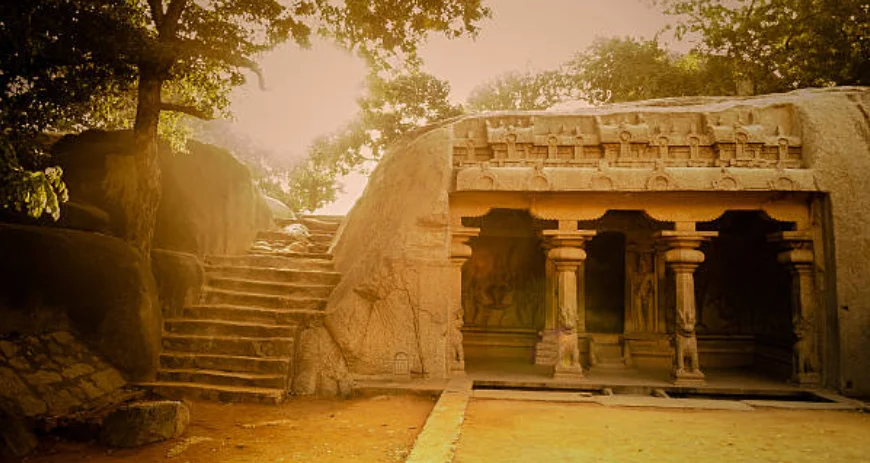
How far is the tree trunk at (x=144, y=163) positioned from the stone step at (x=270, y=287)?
139 cm

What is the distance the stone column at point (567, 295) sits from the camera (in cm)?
788

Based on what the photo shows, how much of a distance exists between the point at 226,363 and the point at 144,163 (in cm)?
316

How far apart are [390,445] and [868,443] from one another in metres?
4.62

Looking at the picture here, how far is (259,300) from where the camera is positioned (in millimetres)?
8500

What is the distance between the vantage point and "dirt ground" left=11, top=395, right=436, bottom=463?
15.8 ft

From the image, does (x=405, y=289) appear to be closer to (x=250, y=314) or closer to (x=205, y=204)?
(x=250, y=314)

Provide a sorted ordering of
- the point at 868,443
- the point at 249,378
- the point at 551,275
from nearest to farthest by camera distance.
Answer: the point at 868,443, the point at 249,378, the point at 551,275

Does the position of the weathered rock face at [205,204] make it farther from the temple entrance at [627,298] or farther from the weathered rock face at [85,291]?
the temple entrance at [627,298]

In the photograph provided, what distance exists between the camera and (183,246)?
8977mm

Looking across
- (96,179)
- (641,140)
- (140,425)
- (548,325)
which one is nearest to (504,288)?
(548,325)

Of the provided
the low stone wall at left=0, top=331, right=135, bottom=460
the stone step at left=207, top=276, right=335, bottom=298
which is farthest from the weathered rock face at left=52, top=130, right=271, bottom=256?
the low stone wall at left=0, top=331, right=135, bottom=460

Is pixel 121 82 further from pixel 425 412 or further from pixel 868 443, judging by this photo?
pixel 868 443

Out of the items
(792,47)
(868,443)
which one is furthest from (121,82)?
(792,47)

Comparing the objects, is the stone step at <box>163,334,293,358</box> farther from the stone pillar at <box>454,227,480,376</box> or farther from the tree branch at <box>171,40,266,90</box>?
the tree branch at <box>171,40,266,90</box>
